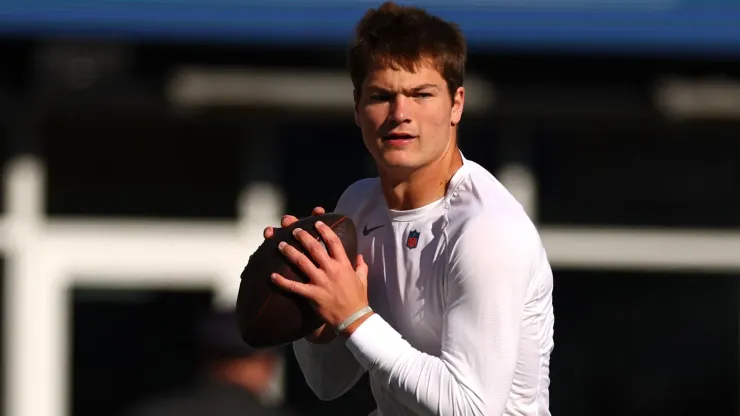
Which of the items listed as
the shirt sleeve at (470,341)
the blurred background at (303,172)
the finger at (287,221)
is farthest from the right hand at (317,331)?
the blurred background at (303,172)

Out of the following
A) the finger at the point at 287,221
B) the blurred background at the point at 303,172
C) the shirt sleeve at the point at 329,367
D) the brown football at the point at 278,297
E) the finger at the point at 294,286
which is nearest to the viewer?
the finger at the point at 294,286

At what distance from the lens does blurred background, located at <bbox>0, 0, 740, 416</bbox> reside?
25.7 ft

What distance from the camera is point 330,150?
8523 mm

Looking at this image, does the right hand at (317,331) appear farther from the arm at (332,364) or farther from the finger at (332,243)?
the finger at (332,243)

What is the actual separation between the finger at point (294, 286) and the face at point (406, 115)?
0.37m

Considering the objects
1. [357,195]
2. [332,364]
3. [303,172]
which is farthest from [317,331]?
[303,172]

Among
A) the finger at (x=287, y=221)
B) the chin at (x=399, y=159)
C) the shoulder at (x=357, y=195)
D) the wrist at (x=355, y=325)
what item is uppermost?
the chin at (x=399, y=159)

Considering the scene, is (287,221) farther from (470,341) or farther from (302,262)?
(470,341)

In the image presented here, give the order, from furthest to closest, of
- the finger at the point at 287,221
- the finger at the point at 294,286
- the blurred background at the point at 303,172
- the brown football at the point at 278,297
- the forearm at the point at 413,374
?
the blurred background at the point at 303,172
the finger at the point at 287,221
the brown football at the point at 278,297
the finger at the point at 294,286
the forearm at the point at 413,374

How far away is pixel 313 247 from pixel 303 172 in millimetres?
5292

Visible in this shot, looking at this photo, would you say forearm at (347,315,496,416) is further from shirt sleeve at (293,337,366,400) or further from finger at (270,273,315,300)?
shirt sleeve at (293,337,366,400)

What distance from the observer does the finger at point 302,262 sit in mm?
3271

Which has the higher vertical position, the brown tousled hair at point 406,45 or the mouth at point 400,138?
the brown tousled hair at point 406,45

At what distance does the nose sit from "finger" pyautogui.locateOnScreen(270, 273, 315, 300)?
448 mm
